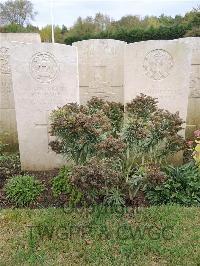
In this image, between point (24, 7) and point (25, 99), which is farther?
point (24, 7)

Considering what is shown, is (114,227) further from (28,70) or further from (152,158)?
(28,70)

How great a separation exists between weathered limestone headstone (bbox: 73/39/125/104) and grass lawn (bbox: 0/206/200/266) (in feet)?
10.9

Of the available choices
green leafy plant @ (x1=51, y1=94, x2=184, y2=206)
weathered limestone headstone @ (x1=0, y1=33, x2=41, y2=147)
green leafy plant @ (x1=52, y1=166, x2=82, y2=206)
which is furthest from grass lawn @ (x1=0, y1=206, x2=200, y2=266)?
weathered limestone headstone @ (x1=0, y1=33, x2=41, y2=147)

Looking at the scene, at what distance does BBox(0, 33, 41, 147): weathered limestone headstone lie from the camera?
670 cm

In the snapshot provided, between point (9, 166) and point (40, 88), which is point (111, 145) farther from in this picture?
point (9, 166)

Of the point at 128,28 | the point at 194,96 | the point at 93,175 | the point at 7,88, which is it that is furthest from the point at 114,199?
the point at 128,28

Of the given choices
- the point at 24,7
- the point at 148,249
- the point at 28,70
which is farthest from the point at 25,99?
the point at 24,7

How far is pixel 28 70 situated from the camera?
529 centimetres

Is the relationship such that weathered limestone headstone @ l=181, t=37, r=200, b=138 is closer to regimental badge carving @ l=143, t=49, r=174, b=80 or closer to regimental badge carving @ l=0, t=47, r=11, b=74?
regimental badge carving @ l=143, t=49, r=174, b=80

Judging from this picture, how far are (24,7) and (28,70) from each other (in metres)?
41.9

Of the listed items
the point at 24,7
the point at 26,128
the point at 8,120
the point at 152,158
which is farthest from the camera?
the point at 24,7

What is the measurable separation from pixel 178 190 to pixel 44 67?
95.0 inches

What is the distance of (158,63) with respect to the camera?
545 centimetres

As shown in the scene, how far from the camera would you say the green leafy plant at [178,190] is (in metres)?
4.51
